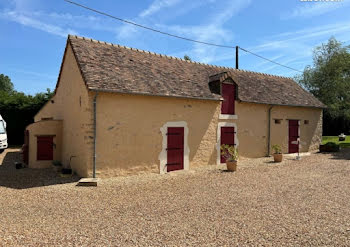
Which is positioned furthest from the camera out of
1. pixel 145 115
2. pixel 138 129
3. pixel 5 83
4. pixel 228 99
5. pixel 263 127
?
pixel 5 83

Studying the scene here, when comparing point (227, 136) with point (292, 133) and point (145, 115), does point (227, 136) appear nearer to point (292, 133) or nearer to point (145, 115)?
point (145, 115)

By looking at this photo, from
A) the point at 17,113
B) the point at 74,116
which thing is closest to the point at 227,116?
the point at 74,116

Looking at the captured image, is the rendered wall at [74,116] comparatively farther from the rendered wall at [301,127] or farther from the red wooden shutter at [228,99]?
the rendered wall at [301,127]

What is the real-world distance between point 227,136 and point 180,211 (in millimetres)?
7162

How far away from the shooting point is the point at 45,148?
1088 centimetres

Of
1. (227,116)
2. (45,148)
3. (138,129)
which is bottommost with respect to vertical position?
(45,148)

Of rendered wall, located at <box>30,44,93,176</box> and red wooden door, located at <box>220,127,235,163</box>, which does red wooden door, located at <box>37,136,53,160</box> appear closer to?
rendered wall, located at <box>30,44,93,176</box>

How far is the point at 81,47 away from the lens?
9711 millimetres

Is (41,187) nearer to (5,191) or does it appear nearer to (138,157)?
(5,191)

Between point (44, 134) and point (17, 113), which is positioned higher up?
point (17, 113)

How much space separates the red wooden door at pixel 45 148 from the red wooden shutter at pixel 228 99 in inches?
321

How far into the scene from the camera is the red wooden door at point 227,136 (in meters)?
11.7

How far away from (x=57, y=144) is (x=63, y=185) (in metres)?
3.94

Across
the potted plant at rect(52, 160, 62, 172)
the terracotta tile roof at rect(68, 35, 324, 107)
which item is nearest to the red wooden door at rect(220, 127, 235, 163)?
the terracotta tile roof at rect(68, 35, 324, 107)
